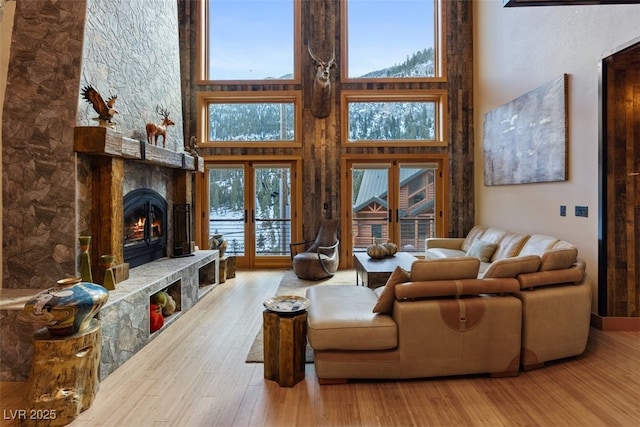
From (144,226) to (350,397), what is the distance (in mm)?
3235

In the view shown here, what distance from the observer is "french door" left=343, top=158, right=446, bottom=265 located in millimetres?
6902

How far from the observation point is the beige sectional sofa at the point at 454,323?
2477 millimetres

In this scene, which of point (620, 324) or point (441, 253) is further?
point (441, 253)

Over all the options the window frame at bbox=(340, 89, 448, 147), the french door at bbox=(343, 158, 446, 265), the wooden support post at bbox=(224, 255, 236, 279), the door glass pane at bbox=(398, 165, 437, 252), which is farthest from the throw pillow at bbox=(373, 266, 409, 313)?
the window frame at bbox=(340, 89, 448, 147)

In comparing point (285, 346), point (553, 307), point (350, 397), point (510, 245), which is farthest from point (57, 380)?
point (510, 245)

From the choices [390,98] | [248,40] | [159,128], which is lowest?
[159,128]

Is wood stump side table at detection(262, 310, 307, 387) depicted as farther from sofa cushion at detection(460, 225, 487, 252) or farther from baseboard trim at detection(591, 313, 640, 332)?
sofa cushion at detection(460, 225, 487, 252)

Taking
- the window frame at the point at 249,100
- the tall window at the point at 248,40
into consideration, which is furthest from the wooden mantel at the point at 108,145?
the tall window at the point at 248,40

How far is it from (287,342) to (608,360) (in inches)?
104

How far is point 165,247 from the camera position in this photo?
4.77m

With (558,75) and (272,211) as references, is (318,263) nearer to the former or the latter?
(272,211)

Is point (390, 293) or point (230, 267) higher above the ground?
point (390, 293)

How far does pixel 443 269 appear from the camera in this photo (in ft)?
8.44

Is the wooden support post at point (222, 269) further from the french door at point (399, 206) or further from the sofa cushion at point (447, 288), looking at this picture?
the sofa cushion at point (447, 288)
